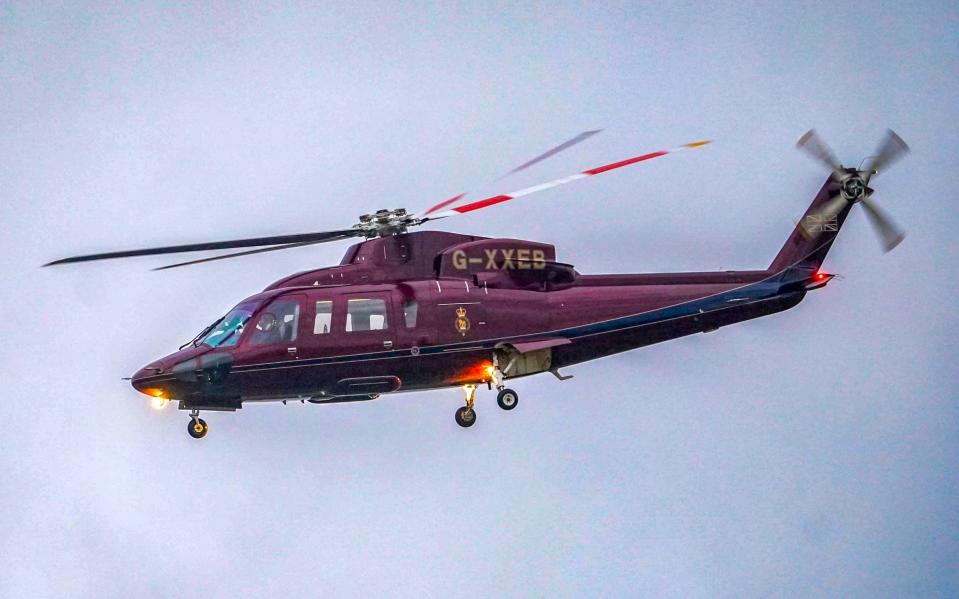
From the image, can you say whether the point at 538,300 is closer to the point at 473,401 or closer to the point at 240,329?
the point at 473,401

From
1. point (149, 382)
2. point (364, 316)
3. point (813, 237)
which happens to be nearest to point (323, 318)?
point (364, 316)

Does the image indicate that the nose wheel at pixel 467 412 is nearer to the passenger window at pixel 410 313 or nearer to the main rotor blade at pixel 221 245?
the passenger window at pixel 410 313

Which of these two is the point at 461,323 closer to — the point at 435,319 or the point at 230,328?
the point at 435,319

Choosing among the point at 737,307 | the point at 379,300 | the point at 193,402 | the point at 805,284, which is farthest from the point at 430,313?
the point at 805,284

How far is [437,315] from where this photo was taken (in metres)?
26.3


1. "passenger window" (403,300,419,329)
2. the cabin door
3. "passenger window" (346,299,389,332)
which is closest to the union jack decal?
"passenger window" (403,300,419,329)

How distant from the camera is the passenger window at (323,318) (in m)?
25.8

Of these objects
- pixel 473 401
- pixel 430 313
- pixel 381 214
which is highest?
pixel 381 214

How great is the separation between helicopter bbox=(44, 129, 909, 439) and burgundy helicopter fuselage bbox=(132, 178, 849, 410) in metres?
0.03

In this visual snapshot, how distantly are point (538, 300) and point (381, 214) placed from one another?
3918 millimetres

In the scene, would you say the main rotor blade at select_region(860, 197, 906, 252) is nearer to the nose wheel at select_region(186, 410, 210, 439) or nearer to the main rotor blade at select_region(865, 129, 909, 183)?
the main rotor blade at select_region(865, 129, 909, 183)

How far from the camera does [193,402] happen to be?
25.4 metres

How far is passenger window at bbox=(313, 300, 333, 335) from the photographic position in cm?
2575

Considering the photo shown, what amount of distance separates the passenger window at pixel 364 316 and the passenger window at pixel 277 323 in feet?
3.61
